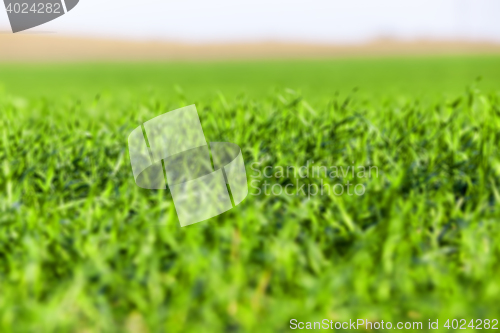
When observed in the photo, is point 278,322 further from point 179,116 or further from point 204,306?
point 179,116

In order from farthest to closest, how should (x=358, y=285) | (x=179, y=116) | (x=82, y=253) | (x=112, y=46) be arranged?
(x=112, y=46) → (x=179, y=116) → (x=82, y=253) → (x=358, y=285)

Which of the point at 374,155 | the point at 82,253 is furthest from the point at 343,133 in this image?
the point at 82,253

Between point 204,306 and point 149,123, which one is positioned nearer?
point 204,306

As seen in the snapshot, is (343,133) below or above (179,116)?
below

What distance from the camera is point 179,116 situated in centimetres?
284

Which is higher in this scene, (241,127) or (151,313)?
(241,127)

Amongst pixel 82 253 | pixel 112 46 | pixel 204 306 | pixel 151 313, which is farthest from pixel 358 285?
pixel 112 46

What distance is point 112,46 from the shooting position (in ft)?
156

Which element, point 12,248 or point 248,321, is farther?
point 12,248

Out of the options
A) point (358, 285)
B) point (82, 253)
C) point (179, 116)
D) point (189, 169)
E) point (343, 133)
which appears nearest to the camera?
point (358, 285)

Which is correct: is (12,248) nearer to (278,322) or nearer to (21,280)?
(21,280)

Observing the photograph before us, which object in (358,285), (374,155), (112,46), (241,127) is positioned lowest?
(358,285)

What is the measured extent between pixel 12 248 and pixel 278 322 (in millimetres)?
947

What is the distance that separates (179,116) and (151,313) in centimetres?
167
